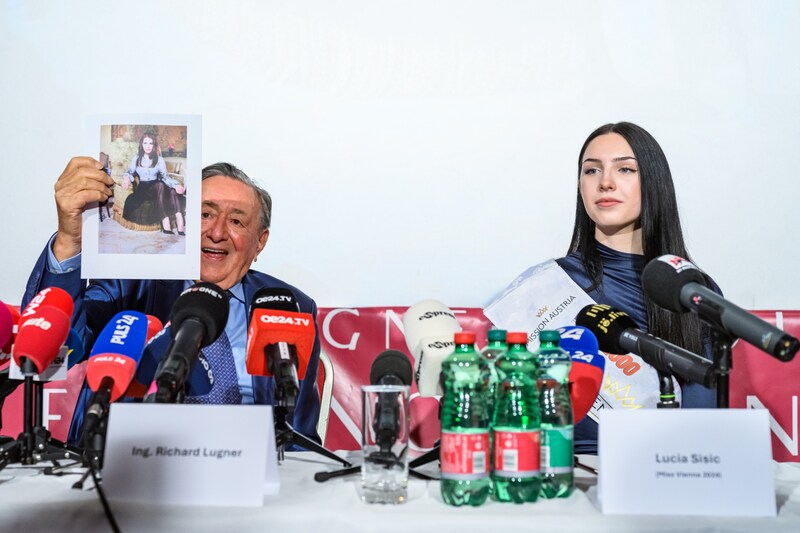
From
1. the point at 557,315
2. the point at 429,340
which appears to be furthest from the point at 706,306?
the point at 557,315

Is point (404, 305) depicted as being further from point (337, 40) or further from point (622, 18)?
point (622, 18)

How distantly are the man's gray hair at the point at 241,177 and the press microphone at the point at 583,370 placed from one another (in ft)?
5.33

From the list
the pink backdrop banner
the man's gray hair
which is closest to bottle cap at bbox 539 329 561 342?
the pink backdrop banner

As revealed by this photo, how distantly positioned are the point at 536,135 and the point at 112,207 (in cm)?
154

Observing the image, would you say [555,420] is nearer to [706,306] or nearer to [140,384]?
[706,306]

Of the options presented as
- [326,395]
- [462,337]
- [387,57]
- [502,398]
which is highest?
[387,57]

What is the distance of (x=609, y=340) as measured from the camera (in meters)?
1.70

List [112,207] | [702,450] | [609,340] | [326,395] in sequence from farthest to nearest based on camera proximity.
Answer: [326,395]
[112,207]
[609,340]
[702,450]

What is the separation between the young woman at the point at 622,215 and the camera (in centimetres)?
304

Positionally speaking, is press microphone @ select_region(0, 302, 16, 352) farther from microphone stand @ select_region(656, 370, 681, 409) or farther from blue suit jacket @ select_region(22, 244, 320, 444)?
microphone stand @ select_region(656, 370, 681, 409)

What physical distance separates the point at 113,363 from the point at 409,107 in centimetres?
180

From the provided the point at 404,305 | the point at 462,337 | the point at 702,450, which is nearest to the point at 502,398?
the point at 462,337

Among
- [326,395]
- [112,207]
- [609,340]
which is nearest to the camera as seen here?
[609,340]

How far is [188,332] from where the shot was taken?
4.96 feet
